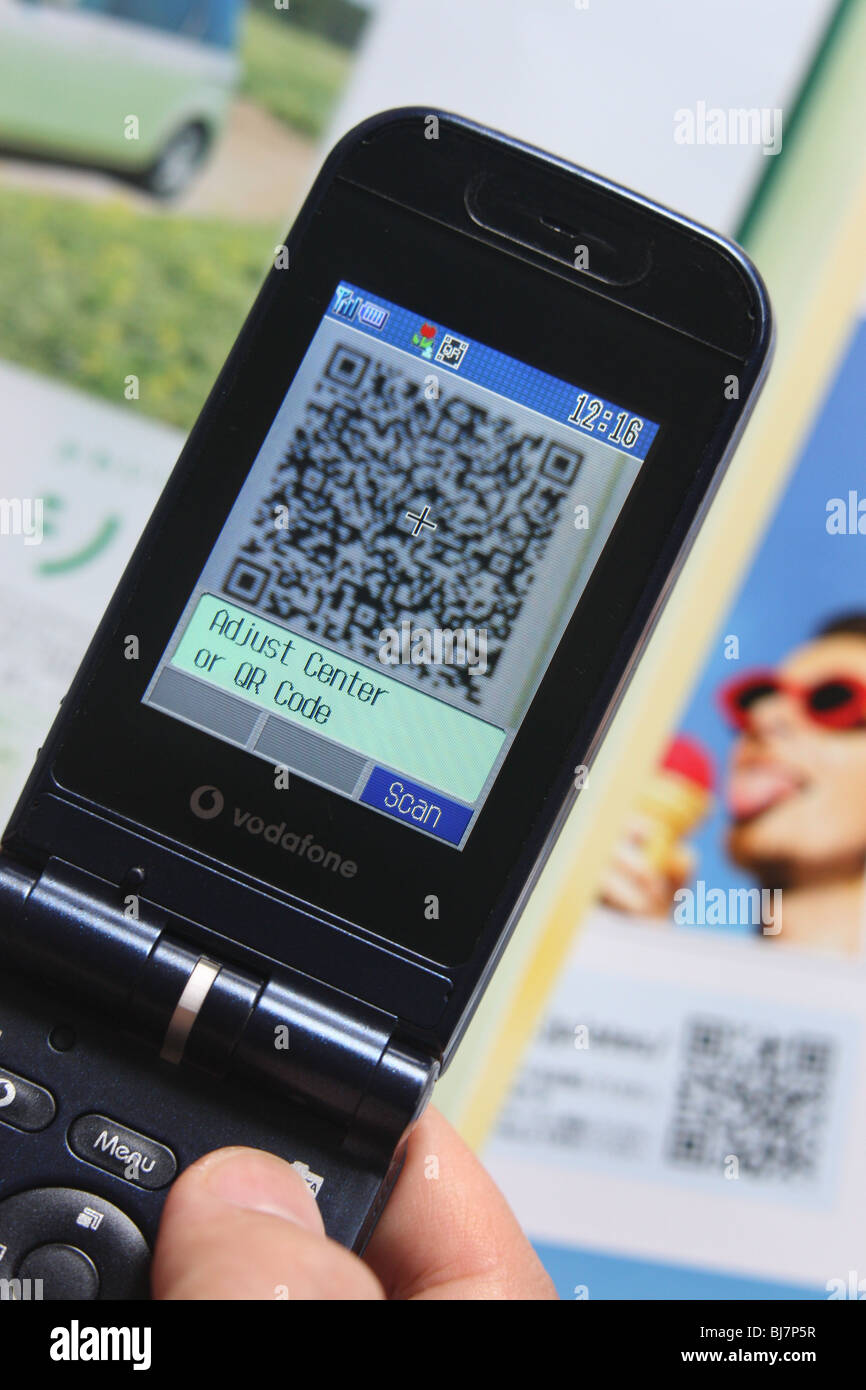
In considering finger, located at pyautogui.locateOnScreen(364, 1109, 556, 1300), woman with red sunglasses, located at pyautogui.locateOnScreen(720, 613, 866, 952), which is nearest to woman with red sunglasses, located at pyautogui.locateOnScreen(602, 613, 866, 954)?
woman with red sunglasses, located at pyautogui.locateOnScreen(720, 613, 866, 952)

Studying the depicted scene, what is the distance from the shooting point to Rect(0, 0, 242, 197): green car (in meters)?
0.55

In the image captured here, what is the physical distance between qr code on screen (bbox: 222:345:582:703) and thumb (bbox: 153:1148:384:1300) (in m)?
0.14

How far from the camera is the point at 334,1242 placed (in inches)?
12.3

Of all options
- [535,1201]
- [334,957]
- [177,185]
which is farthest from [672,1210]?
[177,185]

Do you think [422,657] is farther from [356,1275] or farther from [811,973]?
[811,973]

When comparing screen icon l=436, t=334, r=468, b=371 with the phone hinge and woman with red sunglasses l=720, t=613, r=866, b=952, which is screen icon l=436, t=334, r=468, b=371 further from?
woman with red sunglasses l=720, t=613, r=866, b=952

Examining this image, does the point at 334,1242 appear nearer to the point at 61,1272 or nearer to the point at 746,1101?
the point at 61,1272

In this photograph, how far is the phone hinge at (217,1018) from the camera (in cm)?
32

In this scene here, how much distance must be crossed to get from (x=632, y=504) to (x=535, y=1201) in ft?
1.38

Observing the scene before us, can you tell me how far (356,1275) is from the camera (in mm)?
290

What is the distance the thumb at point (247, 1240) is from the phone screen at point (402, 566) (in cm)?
10

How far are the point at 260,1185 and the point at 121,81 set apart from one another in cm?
50

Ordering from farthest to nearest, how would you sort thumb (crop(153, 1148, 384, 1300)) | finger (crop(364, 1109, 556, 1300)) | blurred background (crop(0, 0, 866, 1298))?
blurred background (crop(0, 0, 866, 1298))
finger (crop(364, 1109, 556, 1300))
thumb (crop(153, 1148, 384, 1300))

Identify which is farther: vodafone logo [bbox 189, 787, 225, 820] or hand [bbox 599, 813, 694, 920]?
hand [bbox 599, 813, 694, 920]
